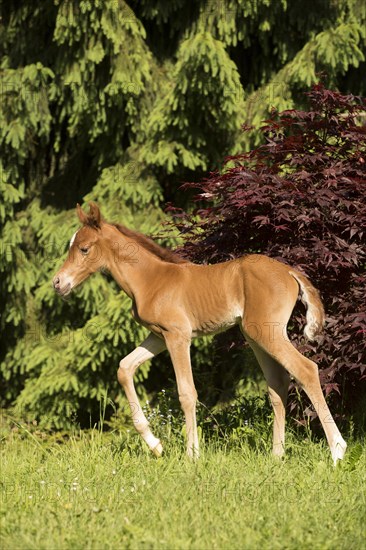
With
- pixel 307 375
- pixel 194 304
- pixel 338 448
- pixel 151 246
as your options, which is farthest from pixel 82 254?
pixel 338 448

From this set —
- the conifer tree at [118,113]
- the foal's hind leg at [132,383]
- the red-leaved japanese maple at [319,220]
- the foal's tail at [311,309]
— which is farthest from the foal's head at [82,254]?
the conifer tree at [118,113]

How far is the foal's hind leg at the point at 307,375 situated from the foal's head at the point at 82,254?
144 cm

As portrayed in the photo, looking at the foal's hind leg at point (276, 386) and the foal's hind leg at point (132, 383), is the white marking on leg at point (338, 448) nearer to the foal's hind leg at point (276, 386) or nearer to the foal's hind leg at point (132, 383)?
the foal's hind leg at point (276, 386)

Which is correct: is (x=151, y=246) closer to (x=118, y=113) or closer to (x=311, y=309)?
(x=311, y=309)

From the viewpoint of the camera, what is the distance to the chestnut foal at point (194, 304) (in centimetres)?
591

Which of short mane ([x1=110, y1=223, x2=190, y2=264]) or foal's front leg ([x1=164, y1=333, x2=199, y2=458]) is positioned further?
short mane ([x1=110, y1=223, x2=190, y2=264])

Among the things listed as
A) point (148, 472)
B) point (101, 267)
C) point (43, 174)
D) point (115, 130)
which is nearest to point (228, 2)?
point (115, 130)

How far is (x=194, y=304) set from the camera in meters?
6.25

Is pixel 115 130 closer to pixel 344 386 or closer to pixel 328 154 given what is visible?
pixel 328 154

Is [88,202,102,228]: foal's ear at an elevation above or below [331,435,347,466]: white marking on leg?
above

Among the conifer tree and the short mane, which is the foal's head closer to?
the short mane

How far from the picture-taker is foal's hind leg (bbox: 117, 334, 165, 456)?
620 cm

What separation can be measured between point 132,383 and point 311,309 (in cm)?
150

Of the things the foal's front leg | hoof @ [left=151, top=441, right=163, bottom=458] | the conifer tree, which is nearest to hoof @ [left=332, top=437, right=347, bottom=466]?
the foal's front leg
